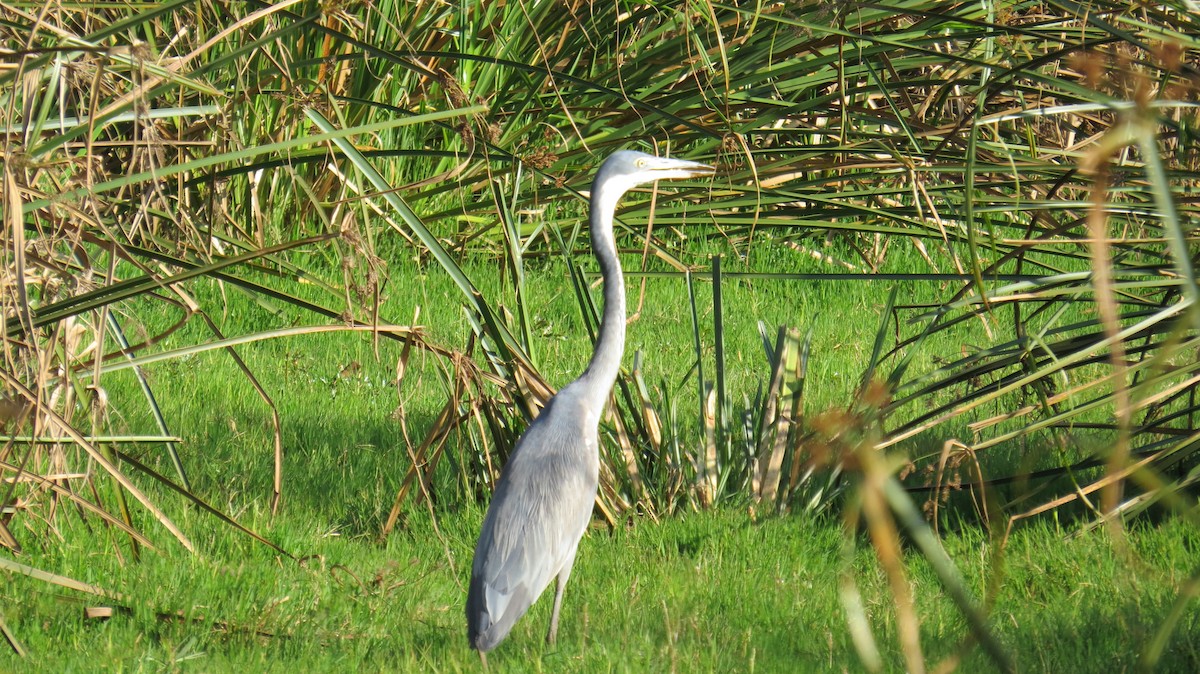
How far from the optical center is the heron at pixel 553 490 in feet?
11.5

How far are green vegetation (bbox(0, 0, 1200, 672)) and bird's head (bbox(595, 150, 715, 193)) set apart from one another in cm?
21

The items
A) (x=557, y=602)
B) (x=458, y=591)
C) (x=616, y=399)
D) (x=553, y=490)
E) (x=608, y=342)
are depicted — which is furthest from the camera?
(x=616, y=399)

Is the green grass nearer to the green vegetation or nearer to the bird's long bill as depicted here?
the green vegetation

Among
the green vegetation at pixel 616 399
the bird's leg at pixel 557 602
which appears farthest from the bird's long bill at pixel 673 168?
the bird's leg at pixel 557 602

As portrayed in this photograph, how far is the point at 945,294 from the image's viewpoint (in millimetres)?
7762

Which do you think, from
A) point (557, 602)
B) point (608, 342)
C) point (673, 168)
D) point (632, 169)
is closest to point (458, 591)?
point (557, 602)

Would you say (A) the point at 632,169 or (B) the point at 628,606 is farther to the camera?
(A) the point at 632,169

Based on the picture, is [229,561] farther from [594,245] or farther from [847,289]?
[847,289]

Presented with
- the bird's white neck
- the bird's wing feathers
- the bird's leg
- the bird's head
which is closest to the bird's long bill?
the bird's head

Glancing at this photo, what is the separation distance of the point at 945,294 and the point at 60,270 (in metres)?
5.78

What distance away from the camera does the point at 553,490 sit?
12.4 feet

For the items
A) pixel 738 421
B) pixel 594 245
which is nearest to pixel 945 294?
pixel 738 421

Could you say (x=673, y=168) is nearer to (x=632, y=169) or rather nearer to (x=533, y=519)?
(x=632, y=169)

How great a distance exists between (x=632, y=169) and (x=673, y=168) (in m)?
0.26
